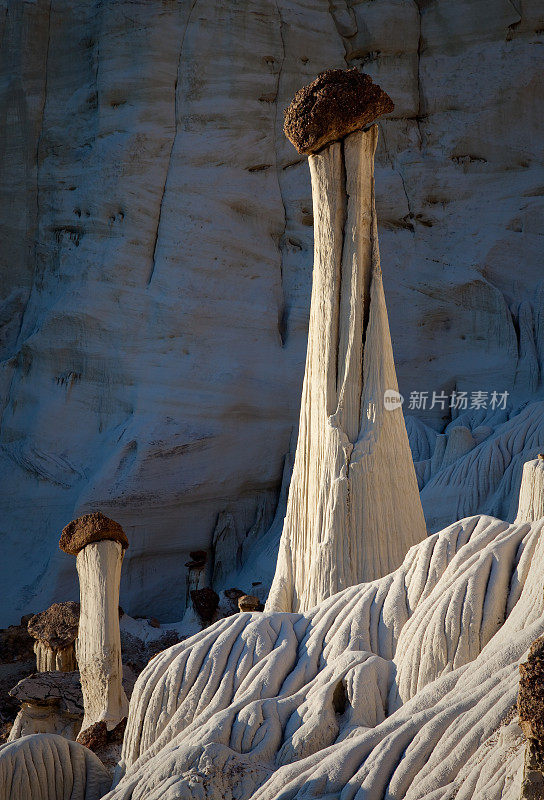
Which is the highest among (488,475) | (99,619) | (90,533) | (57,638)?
(488,475)

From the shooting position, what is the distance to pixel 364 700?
3.91 metres

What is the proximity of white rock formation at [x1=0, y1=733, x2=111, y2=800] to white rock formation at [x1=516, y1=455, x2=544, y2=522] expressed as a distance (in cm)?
267

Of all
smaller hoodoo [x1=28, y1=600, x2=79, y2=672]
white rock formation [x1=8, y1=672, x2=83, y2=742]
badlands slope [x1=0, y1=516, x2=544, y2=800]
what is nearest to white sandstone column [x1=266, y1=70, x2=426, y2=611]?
badlands slope [x1=0, y1=516, x2=544, y2=800]

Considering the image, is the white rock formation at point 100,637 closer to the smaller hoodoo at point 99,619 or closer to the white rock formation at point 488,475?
the smaller hoodoo at point 99,619

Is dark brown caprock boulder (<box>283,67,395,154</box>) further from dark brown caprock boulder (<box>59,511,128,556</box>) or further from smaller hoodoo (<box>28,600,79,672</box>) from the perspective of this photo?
smaller hoodoo (<box>28,600,79,672</box>)

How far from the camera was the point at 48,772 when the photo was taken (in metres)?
4.32

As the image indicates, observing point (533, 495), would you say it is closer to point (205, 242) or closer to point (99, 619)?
point (99, 619)

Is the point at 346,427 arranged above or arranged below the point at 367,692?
above

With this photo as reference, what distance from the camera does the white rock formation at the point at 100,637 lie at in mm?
6371

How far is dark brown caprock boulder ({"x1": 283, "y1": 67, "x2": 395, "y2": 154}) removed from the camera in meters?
6.39

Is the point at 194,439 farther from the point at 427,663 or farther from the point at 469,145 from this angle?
the point at 427,663

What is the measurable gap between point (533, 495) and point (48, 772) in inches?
117

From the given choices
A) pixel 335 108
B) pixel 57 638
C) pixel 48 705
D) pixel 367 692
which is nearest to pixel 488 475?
pixel 57 638

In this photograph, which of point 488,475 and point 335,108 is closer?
point 335,108
